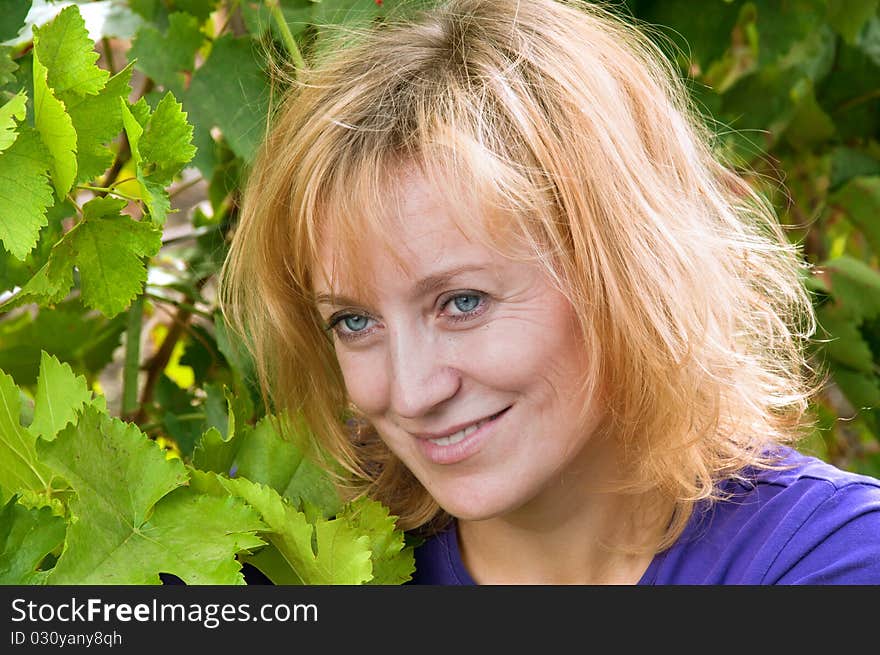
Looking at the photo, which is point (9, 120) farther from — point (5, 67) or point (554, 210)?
point (554, 210)

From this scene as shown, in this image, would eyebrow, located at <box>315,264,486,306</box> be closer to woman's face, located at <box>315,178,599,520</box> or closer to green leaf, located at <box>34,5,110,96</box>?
woman's face, located at <box>315,178,599,520</box>

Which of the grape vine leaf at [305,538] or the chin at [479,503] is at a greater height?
the grape vine leaf at [305,538]

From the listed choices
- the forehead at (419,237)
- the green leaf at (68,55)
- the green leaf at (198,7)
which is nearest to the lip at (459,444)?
the forehead at (419,237)

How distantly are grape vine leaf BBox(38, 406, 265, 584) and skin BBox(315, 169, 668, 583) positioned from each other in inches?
7.5

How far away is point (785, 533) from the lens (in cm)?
82

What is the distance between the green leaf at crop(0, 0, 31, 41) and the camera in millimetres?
715

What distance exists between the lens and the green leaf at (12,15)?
0.71 m

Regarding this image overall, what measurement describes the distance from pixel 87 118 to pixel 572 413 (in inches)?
14.4

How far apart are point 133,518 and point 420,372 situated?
229 millimetres

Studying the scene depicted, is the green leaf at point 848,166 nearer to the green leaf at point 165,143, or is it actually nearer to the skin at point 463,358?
the skin at point 463,358

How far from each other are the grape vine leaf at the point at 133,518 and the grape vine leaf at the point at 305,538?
1.0 inches

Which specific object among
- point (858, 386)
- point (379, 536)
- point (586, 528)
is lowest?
point (858, 386)

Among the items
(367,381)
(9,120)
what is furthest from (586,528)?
(9,120)
